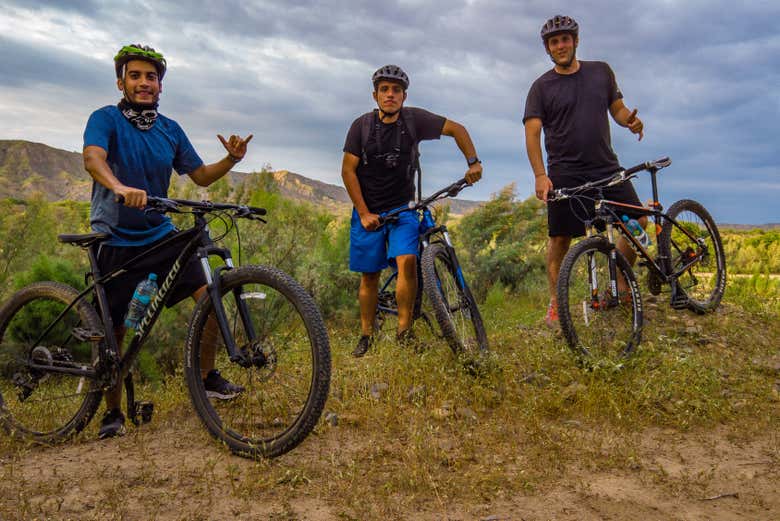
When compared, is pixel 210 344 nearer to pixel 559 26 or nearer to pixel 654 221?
pixel 559 26

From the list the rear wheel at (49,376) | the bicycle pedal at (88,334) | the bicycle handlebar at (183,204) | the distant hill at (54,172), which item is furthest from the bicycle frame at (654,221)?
the distant hill at (54,172)

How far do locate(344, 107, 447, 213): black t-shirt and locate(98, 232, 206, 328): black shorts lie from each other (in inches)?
75.9

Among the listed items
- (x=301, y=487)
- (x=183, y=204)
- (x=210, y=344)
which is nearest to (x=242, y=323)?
(x=210, y=344)

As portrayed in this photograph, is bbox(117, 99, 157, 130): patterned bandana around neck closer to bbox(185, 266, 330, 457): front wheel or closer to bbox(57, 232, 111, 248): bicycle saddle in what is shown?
bbox(57, 232, 111, 248): bicycle saddle

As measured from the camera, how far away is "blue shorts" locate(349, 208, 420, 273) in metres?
5.48

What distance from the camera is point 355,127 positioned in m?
5.70

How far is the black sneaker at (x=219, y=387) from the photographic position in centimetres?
396

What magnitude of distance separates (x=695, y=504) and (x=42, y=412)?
4496mm

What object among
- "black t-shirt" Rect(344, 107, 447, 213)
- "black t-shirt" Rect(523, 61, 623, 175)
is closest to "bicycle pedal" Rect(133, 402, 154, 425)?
"black t-shirt" Rect(344, 107, 447, 213)

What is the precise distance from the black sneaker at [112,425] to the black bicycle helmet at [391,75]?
3361mm

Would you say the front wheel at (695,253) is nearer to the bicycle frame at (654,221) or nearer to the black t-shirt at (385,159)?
the bicycle frame at (654,221)

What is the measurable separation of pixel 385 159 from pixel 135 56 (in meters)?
2.20

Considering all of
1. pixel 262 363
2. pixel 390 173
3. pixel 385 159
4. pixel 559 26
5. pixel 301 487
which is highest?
pixel 559 26

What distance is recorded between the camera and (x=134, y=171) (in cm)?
429
